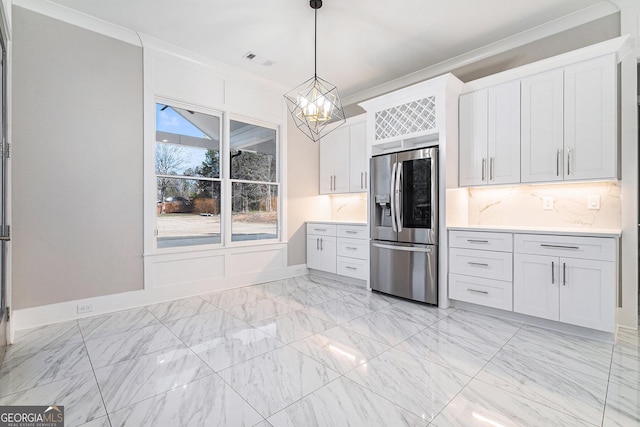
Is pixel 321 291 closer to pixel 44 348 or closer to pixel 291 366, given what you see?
pixel 291 366

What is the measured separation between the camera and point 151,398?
169 cm

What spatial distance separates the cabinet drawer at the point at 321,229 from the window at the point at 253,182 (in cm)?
59

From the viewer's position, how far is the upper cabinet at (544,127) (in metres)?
2.59

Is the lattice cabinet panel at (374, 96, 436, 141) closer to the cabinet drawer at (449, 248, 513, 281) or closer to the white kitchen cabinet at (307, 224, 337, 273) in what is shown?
the cabinet drawer at (449, 248, 513, 281)

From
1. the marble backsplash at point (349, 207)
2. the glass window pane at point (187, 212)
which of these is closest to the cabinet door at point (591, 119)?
the marble backsplash at point (349, 207)

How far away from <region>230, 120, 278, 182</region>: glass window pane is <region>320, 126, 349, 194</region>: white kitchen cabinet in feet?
2.83

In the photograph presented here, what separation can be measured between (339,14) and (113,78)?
8.01 ft

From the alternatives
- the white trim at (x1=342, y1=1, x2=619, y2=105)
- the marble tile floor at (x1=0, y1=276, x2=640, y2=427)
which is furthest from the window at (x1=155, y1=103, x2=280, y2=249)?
the white trim at (x1=342, y1=1, x2=619, y2=105)

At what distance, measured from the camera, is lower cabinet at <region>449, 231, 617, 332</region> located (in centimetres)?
239

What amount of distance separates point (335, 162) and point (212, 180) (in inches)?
76.9

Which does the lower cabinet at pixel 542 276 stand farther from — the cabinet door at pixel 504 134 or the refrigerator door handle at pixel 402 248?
the cabinet door at pixel 504 134

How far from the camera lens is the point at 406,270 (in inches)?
139

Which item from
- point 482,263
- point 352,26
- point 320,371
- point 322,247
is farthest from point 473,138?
point 320,371

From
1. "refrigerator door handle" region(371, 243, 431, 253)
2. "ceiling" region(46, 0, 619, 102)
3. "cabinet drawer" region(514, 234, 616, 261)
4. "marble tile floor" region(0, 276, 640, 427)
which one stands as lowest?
"marble tile floor" region(0, 276, 640, 427)
